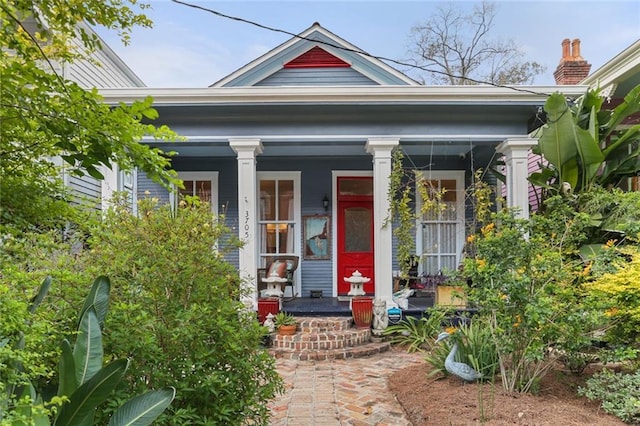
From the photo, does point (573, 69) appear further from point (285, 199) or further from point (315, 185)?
point (285, 199)

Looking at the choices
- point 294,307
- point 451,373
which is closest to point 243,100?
point 294,307

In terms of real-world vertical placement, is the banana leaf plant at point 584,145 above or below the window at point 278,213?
above

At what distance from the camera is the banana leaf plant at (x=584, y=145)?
17.9ft

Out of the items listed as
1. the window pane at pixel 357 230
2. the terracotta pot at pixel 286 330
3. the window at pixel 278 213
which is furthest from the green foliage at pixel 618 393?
the window at pixel 278 213

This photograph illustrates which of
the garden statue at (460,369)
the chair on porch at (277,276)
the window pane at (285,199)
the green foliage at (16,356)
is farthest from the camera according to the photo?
the window pane at (285,199)

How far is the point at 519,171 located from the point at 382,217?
2419mm

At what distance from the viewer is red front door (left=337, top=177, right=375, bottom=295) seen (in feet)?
27.3

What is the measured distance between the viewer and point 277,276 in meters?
6.49

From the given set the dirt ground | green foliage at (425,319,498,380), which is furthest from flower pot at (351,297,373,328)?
the dirt ground

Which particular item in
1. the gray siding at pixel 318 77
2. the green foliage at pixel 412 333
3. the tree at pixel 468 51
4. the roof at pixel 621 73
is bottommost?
the green foliage at pixel 412 333

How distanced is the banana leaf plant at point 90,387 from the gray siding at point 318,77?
688 centimetres

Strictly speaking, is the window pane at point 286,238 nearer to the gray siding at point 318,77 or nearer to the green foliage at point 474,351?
the gray siding at point 318,77

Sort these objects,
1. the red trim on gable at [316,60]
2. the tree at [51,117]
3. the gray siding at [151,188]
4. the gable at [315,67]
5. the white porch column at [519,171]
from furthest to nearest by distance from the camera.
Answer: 1. the gray siding at [151,188]
2. the red trim on gable at [316,60]
3. the gable at [315,67]
4. the white porch column at [519,171]
5. the tree at [51,117]

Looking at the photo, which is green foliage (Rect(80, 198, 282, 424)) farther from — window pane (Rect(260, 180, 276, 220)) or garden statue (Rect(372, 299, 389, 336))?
window pane (Rect(260, 180, 276, 220))
